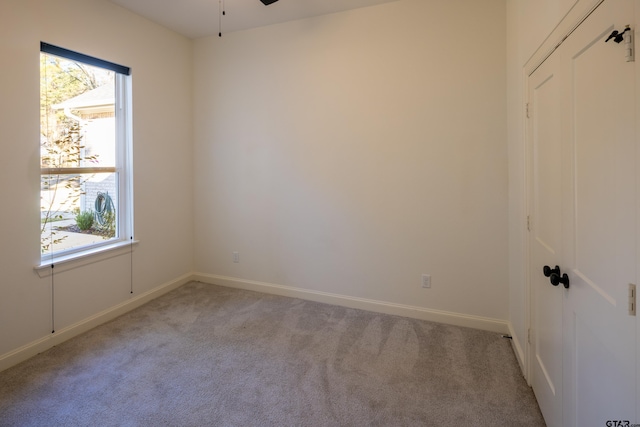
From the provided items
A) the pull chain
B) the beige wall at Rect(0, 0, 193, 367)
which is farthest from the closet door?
the beige wall at Rect(0, 0, 193, 367)

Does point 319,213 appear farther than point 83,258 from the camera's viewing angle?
Yes

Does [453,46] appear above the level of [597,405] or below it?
above

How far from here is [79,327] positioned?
2.81 m

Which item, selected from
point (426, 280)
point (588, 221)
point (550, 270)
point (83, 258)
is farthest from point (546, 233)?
point (83, 258)

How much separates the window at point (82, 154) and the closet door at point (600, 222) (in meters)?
3.47

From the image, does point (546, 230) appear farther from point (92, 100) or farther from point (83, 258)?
point (92, 100)

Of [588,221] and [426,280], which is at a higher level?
[588,221]

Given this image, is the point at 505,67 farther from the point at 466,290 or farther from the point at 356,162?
the point at 466,290

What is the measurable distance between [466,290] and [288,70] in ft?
9.37

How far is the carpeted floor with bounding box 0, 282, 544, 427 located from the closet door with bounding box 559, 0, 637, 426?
741mm

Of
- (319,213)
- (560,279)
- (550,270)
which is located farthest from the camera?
(319,213)

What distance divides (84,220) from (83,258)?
362mm

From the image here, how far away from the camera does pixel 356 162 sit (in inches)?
128

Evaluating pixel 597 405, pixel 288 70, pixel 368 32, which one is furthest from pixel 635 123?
pixel 288 70
